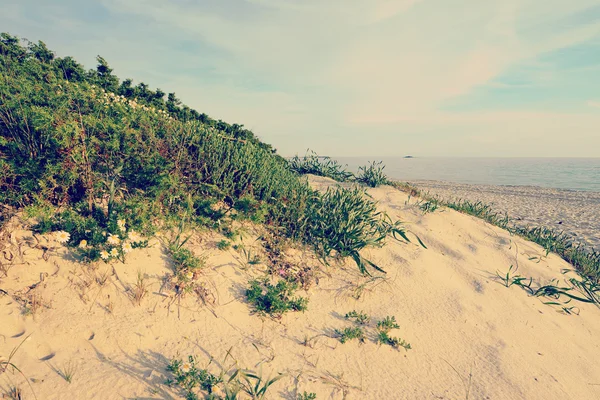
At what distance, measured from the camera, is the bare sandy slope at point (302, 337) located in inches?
118

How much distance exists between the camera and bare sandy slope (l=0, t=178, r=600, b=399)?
3.01 m

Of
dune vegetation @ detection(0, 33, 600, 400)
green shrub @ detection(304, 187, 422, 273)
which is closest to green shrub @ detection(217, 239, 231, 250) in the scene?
dune vegetation @ detection(0, 33, 600, 400)

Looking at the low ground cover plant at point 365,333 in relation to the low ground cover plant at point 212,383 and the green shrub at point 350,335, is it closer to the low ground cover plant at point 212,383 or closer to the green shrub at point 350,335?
the green shrub at point 350,335

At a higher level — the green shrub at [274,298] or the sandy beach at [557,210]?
the green shrub at [274,298]

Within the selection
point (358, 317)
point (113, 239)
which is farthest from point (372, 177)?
point (113, 239)

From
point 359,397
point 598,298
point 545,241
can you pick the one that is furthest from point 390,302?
point 545,241

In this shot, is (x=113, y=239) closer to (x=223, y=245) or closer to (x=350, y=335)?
Answer: (x=223, y=245)

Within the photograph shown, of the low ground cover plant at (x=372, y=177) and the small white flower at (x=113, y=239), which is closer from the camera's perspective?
the small white flower at (x=113, y=239)

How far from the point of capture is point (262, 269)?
4.45 metres

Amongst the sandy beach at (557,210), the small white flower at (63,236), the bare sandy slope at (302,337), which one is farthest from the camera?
the sandy beach at (557,210)

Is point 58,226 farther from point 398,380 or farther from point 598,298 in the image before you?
point 598,298

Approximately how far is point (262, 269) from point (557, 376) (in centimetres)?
360

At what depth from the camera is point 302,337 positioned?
3.67 m

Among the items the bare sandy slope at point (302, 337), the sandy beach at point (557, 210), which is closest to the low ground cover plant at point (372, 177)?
the sandy beach at point (557, 210)
